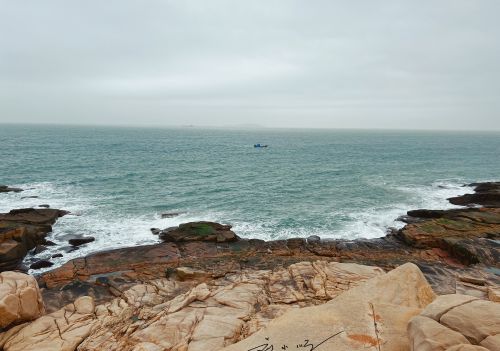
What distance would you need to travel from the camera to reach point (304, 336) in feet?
27.8

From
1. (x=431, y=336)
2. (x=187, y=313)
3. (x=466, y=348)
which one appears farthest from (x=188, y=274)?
(x=466, y=348)

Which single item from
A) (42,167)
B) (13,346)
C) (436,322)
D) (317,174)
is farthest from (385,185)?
(42,167)

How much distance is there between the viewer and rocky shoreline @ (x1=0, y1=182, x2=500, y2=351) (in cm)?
1106

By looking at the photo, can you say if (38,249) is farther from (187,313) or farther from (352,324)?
(352,324)

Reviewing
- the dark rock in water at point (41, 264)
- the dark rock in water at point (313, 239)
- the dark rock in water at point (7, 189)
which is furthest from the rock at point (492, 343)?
the dark rock in water at point (7, 189)

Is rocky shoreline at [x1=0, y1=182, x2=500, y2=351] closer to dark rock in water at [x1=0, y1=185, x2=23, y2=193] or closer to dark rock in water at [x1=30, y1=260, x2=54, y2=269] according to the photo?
dark rock in water at [x1=30, y1=260, x2=54, y2=269]

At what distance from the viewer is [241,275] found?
17734 millimetres

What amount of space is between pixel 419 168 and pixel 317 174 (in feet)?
90.1

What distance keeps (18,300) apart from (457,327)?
16.0m

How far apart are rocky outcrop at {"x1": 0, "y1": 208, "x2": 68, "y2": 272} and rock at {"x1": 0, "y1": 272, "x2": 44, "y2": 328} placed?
36.4ft

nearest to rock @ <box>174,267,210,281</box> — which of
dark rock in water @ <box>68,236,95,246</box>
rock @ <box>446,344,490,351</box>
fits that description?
dark rock in water @ <box>68,236,95,246</box>

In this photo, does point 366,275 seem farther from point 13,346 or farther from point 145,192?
point 145,192

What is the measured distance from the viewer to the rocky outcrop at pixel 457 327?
6555 mm

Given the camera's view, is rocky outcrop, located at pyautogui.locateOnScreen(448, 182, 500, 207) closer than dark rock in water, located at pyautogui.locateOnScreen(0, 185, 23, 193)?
Yes
